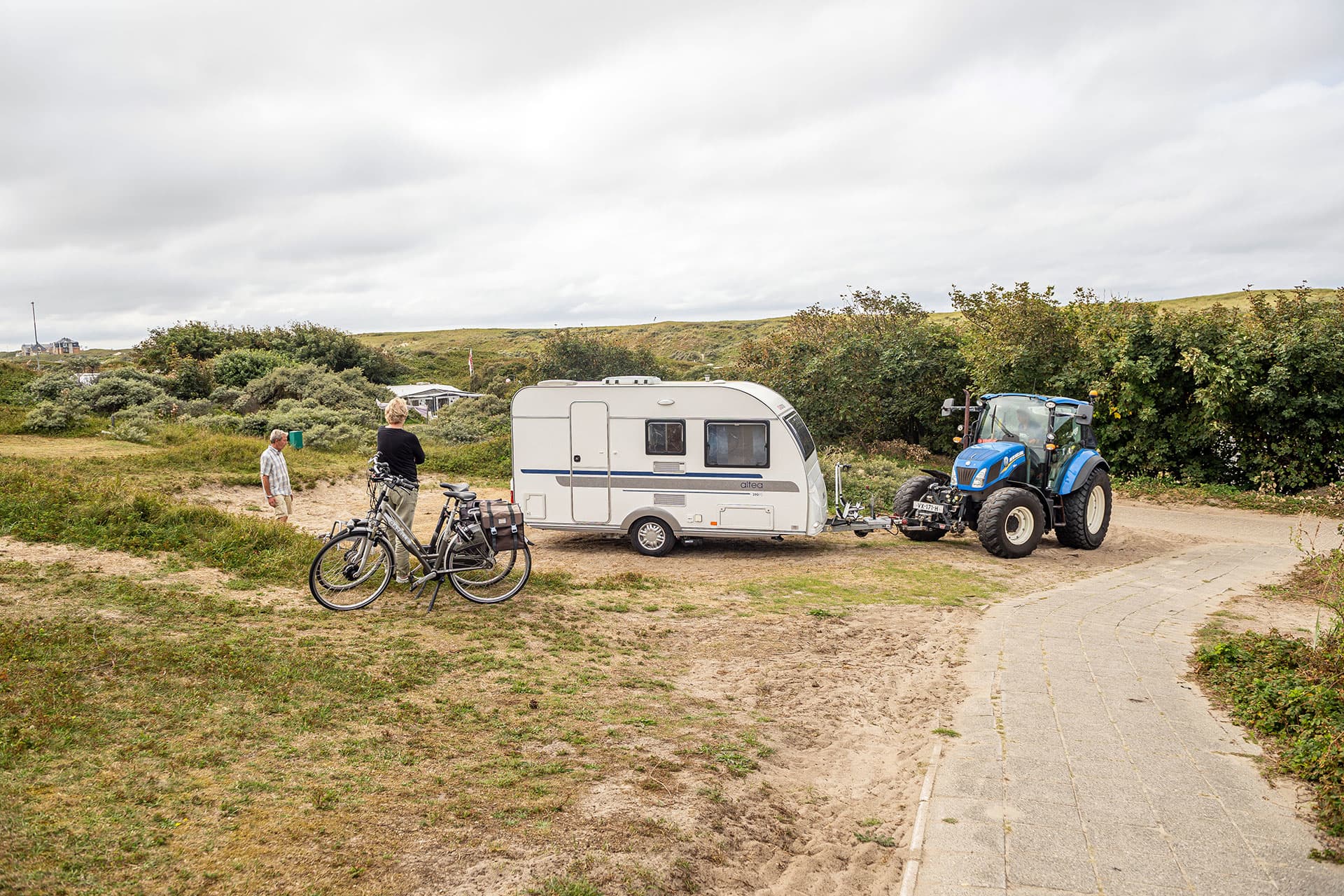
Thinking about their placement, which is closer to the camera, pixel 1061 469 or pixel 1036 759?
pixel 1036 759

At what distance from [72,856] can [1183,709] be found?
6.61 metres

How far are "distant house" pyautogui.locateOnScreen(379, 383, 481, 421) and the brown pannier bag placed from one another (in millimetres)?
28454

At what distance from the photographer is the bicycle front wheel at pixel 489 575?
7977 millimetres

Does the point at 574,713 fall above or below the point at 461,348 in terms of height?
below

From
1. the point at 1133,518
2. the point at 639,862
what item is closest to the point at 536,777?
the point at 639,862

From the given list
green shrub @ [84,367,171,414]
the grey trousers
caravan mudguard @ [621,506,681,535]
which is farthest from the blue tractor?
green shrub @ [84,367,171,414]

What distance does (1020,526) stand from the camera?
11.8 m

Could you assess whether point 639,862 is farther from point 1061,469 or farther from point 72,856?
point 1061,469

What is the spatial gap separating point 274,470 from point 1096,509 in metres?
12.4

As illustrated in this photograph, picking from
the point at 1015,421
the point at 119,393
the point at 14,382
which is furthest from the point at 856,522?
the point at 14,382

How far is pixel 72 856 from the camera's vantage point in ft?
11.3

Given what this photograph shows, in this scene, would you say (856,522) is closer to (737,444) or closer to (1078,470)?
(737,444)

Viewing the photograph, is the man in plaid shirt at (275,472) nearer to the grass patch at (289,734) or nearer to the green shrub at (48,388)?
the grass patch at (289,734)

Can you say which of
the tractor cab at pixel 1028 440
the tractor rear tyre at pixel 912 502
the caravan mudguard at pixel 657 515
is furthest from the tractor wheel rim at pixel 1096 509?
the caravan mudguard at pixel 657 515
